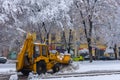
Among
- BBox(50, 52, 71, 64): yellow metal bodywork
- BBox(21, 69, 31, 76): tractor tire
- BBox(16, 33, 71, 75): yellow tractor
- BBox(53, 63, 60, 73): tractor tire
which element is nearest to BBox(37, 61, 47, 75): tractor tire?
BBox(16, 33, 71, 75): yellow tractor

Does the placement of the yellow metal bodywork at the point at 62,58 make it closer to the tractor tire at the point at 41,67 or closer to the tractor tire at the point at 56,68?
the tractor tire at the point at 56,68

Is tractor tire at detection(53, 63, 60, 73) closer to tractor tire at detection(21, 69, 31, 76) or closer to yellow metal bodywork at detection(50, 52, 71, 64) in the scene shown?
yellow metal bodywork at detection(50, 52, 71, 64)

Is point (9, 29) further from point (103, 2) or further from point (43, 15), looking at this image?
point (103, 2)

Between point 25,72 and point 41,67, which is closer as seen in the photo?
point 41,67

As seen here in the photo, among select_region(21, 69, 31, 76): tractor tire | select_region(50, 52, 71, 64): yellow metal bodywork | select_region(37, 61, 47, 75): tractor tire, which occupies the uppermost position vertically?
select_region(50, 52, 71, 64): yellow metal bodywork

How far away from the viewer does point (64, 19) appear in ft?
129

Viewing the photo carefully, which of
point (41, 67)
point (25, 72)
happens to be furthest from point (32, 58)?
point (25, 72)

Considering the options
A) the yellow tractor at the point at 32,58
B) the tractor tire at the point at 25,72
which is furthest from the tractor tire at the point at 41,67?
the tractor tire at the point at 25,72

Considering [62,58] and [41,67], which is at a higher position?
[62,58]

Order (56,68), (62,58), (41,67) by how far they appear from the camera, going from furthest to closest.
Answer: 1. (62,58)
2. (56,68)
3. (41,67)

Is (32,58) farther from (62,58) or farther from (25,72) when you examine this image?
(62,58)

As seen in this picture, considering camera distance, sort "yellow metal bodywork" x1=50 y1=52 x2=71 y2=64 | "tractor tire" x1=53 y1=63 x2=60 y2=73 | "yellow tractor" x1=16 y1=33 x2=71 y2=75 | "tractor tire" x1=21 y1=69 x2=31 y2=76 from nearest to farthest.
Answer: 1. "yellow tractor" x1=16 y1=33 x2=71 y2=75
2. "tractor tire" x1=21 y1=69 x2=31 y2=76
3. "tractor tire" x1=53 y1=63 x2=60 y2=73
4. "yellow metal bodywork" x1=50 y1=52 x2=71 y2=64

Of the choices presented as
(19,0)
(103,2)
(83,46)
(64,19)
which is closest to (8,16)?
(19,0)

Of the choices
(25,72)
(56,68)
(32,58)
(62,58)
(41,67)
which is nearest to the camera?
(32,58)
